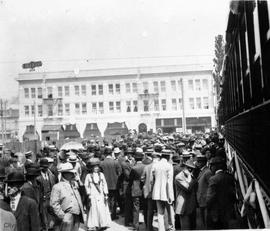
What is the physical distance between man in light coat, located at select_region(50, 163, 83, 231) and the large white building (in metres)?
33.7

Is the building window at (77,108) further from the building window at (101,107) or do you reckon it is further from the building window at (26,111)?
the building window at (26,111)

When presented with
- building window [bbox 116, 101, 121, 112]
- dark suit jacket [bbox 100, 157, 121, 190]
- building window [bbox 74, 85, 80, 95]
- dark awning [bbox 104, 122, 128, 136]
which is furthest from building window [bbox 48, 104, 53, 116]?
dark suit jacket [bbox 100, 157, 121, 190]

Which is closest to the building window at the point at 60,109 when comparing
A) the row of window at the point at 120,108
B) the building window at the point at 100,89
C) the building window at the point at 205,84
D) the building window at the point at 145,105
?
the row of window at the point at 120,108

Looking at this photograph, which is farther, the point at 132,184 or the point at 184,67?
the point at 184,67

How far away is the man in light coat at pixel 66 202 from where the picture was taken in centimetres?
549

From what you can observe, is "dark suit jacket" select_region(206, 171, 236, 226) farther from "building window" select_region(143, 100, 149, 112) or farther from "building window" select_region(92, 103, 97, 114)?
"building window" select_region(92, 103, 97, 114)

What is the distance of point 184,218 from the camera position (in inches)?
259

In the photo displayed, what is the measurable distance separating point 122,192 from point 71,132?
106ft

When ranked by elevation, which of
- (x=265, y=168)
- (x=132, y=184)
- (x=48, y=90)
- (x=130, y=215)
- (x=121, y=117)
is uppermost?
(x=48, y=90)

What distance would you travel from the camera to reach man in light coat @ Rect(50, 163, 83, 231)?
18.0ft

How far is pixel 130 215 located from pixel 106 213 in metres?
0.92

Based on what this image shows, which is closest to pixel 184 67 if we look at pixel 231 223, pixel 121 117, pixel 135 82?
pixel 135 82

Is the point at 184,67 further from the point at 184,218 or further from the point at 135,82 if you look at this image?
the point at 184,218

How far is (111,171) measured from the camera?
859 cm
